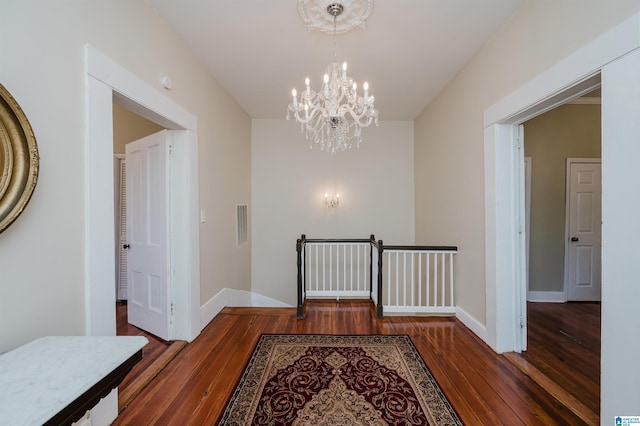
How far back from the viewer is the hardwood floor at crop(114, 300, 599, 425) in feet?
5.67

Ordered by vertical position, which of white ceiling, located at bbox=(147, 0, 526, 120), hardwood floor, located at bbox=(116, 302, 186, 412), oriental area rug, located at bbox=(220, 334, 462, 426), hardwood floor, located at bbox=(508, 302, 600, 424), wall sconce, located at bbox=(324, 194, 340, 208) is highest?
white ceiling, located at bbox=(147, 0, 526, 120)

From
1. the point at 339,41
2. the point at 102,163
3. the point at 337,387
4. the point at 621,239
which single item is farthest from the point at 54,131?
the point at 621,239

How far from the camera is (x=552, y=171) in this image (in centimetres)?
401

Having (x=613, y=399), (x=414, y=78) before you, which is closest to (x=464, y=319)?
(x=613, y=399)

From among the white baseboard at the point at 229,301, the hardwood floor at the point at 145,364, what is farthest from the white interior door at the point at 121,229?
the white baseboard at the point at 229,301

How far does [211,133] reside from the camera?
3145 mm

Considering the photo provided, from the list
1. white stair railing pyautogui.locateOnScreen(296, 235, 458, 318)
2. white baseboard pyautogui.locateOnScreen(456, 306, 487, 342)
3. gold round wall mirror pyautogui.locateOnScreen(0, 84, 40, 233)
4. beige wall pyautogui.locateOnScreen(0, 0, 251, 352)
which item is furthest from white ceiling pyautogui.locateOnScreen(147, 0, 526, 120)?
white baseboard pyautogui.locateOnScreen(456, 306, 487, 342)

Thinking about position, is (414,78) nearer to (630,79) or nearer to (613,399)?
(630,79)

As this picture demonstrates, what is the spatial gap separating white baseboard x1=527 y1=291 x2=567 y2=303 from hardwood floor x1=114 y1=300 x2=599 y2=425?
4.73 ft

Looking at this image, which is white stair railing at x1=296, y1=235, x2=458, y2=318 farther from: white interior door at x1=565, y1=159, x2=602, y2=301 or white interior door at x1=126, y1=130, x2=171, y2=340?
white interior door at x1=565, y1=159, x2=602, y2=301

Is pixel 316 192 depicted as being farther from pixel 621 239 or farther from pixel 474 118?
pixel 621 239

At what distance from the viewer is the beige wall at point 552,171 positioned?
156 inches

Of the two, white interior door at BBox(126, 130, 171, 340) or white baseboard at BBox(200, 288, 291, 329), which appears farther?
white baseboard at BBox(200, 288, 291, 329)

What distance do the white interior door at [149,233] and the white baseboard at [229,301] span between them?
43 cm
